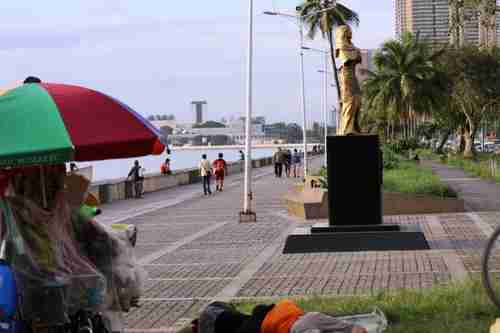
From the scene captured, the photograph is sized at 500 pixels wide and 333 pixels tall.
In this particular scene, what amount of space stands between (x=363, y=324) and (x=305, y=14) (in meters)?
48.9

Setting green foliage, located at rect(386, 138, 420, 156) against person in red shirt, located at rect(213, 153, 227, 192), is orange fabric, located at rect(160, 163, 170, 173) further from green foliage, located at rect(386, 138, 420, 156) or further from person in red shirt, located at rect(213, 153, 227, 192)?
green foliage, located at rect(386, 138, 420, 156)

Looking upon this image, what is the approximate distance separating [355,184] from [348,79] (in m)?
2.04

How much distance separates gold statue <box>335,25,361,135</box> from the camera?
17.9 meters

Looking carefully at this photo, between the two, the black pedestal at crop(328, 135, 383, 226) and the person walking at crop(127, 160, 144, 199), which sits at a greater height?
the black pedestal at crop(328, 135, 383, 226)

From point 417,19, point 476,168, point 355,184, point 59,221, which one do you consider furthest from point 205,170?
point 417,19

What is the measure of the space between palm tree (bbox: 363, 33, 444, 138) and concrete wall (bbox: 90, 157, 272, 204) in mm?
13570

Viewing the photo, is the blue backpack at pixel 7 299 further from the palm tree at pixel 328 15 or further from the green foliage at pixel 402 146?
the green foliage at pixel 402 146

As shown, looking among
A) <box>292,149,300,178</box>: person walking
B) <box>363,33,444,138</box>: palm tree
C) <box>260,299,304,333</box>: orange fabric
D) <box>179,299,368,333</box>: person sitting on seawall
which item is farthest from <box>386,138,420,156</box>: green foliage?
<box>260,299,304,333</box>: orange fabric

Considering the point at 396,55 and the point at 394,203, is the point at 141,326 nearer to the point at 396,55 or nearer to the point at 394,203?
the point at 394,203

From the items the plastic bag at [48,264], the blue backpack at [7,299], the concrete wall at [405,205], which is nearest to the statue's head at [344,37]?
the concrete wall at [405,205]

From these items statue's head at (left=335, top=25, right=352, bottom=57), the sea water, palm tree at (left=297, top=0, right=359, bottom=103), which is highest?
palm tree at (left=297, top=0, right=359, bottom=103)

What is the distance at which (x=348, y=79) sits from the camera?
18.0 metres

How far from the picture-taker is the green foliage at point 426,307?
26.3 ft

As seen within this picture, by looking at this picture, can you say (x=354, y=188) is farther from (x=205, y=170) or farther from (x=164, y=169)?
(x=164, y=169)
